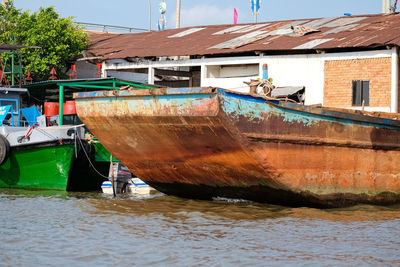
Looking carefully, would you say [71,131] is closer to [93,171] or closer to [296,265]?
[93,171]

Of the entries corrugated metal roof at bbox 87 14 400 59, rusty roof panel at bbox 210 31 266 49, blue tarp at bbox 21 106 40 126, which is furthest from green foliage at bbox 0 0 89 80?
blue tarp at bbox 21 106 40 126

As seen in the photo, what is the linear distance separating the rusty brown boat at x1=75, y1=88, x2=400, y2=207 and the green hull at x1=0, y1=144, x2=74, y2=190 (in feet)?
8.38

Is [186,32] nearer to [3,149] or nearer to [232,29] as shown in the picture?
[232,29]

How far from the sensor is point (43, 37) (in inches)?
857

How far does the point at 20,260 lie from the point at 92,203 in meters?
4.43

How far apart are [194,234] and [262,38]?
509 inches

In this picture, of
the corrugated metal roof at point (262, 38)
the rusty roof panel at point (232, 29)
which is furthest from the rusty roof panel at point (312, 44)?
the rusty roof panel at point (232, 29)

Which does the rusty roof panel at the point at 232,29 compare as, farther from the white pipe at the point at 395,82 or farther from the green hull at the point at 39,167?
the green hull at the point at 39,167

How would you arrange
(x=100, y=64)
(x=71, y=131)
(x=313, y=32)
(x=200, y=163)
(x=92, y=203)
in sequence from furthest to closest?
(x=100, y=64) → (x=313, y=32) → (x=71, y=131) → (x=92, y=203) → (x=200, y=163)

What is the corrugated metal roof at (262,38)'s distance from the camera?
16.4 m

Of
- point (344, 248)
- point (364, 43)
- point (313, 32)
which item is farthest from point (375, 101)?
point (344, 248)

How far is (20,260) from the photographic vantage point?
5.31 meters

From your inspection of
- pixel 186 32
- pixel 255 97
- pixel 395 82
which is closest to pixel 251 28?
pixel 186 32

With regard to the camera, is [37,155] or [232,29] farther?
[232,29]
